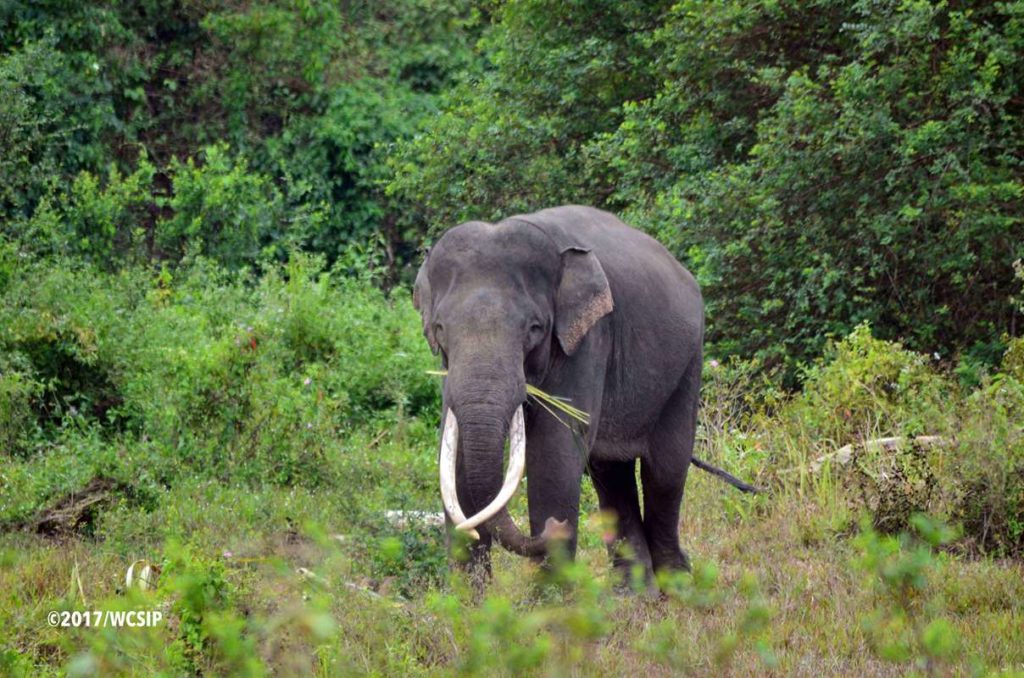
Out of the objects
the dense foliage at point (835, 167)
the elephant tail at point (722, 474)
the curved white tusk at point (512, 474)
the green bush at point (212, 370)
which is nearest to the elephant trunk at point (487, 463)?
the curved white tusk at point (512, 474)

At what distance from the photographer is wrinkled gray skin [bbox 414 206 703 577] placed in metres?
6.04

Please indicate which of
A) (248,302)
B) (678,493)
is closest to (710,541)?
(678,493)

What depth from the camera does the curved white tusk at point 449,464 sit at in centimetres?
596

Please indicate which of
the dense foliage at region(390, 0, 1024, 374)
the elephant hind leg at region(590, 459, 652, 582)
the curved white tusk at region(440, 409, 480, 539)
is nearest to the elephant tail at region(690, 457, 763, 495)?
the elephant hind leg at region(590, 459, 652, 582)

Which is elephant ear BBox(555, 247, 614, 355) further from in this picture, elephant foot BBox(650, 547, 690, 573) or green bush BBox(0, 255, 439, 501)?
green bush BBox(0, 255, 439, 501)

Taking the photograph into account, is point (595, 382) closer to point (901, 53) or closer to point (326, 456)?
point (326, 456)

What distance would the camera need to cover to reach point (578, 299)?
6.48 meters

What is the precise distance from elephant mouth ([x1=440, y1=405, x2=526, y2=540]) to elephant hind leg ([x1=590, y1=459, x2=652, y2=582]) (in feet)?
5.57

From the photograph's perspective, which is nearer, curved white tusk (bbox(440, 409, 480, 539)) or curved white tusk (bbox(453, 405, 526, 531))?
curved white tusk (bbox(453, 405, 526, 531))

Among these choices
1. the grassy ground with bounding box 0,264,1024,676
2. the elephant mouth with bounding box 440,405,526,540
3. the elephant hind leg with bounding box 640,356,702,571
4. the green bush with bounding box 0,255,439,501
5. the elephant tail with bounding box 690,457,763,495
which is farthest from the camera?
the green bush with bounding box 0,255,439,501

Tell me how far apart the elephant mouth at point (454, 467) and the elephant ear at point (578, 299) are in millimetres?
500

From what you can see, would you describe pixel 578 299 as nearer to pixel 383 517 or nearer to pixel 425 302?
pixel 425 302

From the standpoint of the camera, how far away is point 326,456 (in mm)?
10141

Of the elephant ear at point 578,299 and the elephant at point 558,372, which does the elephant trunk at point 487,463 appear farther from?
the elephant ear at point 578,299
